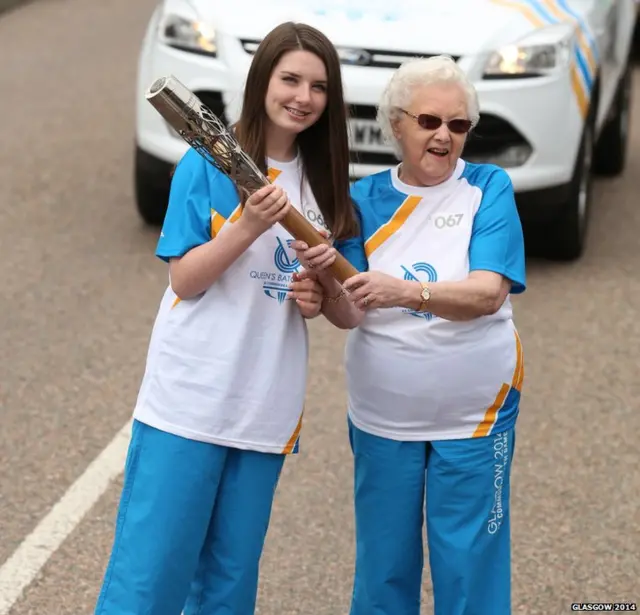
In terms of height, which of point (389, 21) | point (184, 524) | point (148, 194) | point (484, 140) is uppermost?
point (184, 524)

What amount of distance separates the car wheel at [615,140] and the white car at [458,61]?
213 centimetres

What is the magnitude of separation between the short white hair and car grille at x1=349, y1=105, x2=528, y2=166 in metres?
3.76

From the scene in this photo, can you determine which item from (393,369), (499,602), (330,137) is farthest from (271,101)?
(499,602)

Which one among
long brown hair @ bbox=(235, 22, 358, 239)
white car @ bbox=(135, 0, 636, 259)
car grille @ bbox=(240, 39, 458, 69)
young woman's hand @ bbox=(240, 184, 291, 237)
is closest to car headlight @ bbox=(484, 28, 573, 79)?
white car @ bbox=(135, 0, 636, 259)

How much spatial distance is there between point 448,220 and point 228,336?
22.8 inches

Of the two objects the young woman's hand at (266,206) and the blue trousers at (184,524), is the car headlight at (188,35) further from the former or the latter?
the young woman's hand at (266,206)

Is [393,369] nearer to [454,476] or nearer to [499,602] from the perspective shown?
[454,476]

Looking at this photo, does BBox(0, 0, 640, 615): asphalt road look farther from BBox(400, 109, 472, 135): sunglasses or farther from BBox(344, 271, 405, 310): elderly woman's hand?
BBox(400, 109, 472, 135): sunglasses

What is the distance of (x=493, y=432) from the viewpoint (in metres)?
3.52

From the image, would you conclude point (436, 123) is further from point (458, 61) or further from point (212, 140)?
point (458, 61)

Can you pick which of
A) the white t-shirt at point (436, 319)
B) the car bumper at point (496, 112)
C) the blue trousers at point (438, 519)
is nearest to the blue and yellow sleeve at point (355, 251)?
the white t-shirt at point (436, 319)

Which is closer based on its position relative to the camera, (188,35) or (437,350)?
(437,350)

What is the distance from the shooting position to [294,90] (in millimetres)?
3273

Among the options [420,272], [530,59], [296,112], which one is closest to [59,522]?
[420,272]
